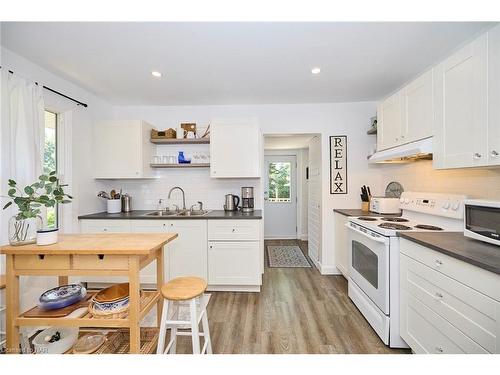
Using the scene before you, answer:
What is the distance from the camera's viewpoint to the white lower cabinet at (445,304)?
103 cm

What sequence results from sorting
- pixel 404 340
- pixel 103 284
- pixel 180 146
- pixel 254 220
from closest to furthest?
1. pixel 404 340
2. pixel 254 220
3. pixel 103 284
4. pixel 180 146

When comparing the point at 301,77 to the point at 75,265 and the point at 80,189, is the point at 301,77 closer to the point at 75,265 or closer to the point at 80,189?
the point at 75,265

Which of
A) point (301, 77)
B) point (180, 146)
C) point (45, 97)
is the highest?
point (301, 77)

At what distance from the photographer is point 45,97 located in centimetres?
227

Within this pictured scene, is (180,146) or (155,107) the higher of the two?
(155,107)

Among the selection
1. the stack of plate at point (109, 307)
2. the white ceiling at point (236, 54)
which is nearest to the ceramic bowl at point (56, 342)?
the stack of plate at point (109, 307)

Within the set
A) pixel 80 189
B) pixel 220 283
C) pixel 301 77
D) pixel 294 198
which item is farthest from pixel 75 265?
pixel 294 198

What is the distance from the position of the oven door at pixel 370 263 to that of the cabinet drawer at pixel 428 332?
142 millimetres

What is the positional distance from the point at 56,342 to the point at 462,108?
2976 millimetres

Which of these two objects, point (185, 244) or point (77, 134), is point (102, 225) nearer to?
point (185, 244)

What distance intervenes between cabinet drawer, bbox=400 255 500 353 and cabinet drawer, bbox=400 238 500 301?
0.03 m

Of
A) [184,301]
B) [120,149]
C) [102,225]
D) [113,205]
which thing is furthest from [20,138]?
[184,301]

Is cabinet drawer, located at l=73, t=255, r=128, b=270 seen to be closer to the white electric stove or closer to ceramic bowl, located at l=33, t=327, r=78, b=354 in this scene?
ceramic bowl, located at l=33, t=327, r=78, b=354
